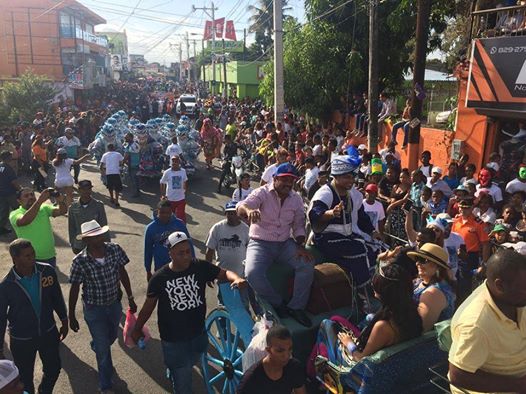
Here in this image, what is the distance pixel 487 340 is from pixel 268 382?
4.84ft

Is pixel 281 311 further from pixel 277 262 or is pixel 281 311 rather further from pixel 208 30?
pixel 208 30

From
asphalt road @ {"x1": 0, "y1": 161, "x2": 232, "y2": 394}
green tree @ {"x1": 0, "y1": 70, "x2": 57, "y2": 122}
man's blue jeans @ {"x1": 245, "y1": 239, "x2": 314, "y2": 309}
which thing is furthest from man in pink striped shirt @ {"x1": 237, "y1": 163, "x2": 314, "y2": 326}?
green tree @ {"x1": 0, "y1": 70, "x2": 57, "y2": 122}


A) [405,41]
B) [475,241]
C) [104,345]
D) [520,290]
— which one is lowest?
[104,345]

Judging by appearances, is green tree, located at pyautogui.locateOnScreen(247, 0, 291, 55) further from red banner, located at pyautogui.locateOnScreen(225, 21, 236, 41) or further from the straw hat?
the straw hat

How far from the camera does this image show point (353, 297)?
4137mm

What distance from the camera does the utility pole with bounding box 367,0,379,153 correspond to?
10891 millimetres

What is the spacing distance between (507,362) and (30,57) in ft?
139

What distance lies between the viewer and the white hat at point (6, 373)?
2822 mm

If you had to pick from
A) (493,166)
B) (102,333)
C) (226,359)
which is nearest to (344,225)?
(226,359)

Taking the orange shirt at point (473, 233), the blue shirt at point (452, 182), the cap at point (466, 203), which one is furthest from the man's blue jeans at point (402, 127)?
the orange shirt at point (473, 233)

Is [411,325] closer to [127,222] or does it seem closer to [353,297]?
[353,297]

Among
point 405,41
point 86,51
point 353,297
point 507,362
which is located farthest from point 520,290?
point 86,51

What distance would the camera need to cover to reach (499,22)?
10.5 m

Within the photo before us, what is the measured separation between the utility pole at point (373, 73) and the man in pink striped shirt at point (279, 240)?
7834 mm
